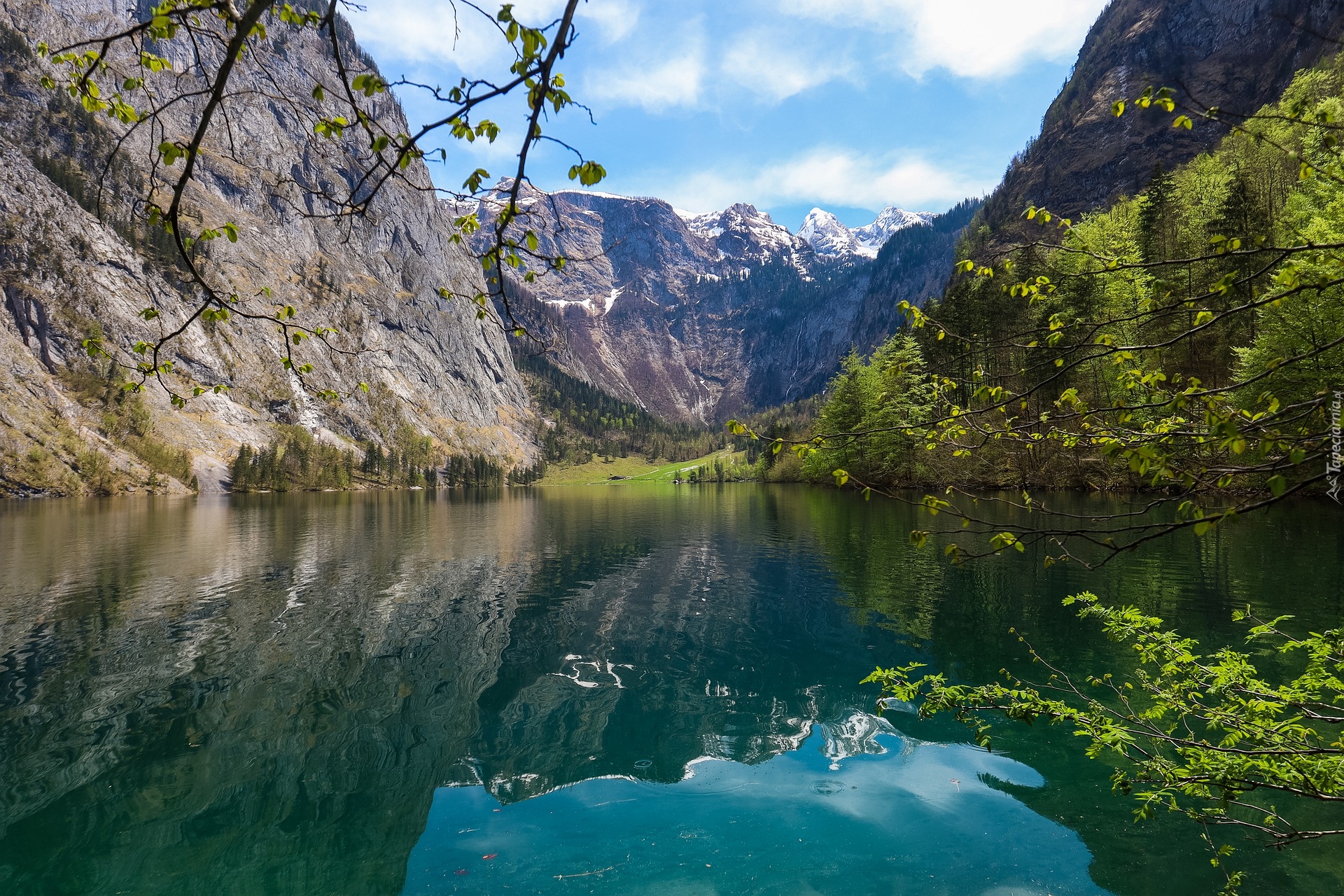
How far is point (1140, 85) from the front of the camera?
10244 cm

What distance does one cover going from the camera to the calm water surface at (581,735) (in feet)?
29.5

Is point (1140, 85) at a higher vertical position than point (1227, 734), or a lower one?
higher

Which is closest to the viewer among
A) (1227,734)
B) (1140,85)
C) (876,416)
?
(1227,734)

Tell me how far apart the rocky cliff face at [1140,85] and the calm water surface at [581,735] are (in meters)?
107

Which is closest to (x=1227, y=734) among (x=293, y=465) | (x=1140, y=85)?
(x=1140, y=85)

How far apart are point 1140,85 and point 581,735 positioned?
13696 centimetres

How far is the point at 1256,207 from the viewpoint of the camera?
41.4 meters

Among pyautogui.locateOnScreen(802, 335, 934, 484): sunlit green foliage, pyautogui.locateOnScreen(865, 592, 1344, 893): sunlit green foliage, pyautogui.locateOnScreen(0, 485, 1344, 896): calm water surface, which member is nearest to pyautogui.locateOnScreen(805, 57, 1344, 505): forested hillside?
pyautogui.locateOnScreen(802, 335, 934, 484): sunlit green foliage

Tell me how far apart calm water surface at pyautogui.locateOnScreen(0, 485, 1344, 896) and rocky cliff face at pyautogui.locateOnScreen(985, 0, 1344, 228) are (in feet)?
350
